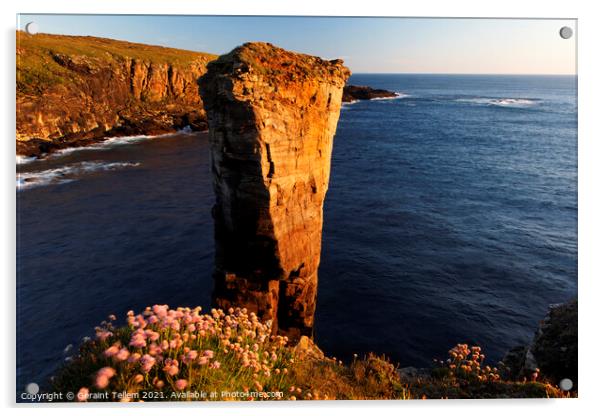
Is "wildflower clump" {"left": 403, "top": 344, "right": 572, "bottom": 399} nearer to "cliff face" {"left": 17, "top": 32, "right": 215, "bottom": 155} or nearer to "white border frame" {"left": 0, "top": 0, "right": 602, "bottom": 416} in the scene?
"white border frame" {"left": 0, "top": 0, "right": 602, "bottom": 416}

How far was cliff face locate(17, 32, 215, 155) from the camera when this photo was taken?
98.8 feet

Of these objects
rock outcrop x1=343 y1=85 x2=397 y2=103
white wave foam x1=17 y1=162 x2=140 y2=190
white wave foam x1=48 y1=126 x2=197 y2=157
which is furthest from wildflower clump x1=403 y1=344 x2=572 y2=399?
rock outcrop x1=343 y1=85 x2=397 y2=103

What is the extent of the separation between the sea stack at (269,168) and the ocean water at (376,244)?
5.41m

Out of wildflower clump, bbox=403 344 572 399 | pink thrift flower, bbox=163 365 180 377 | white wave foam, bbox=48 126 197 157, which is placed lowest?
wildflower clump, bbox=403 344 572 399

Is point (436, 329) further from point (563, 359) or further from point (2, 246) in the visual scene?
point (2, 246)

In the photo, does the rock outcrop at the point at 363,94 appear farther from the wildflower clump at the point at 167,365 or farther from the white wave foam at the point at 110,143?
the wildflower clump at the point at 167,365

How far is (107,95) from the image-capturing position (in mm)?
45719

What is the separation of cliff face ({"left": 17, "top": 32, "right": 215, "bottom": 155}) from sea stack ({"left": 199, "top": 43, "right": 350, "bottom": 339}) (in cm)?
1365

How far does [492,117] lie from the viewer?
152 ft

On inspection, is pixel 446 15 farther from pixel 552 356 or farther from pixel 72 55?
pixel 72 55

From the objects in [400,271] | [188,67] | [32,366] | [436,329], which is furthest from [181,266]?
[188,67]

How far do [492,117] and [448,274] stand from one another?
32.4m

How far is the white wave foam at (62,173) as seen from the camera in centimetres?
2859

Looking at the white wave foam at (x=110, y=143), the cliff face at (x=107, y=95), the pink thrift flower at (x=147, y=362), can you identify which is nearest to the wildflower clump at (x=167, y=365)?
the pink thrift flower at (x=147, y=362)
